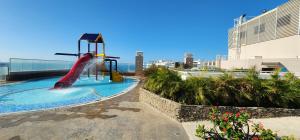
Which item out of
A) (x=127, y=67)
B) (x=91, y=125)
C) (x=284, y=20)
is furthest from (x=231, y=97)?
(x=284, y=20)

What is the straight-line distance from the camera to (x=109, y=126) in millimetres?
5207

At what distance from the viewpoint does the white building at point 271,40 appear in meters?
19.4

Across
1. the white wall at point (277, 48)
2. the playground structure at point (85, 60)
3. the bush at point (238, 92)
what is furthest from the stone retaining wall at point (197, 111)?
the white wall at point (277, 48)

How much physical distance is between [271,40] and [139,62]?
68.0ft

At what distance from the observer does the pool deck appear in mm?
4523

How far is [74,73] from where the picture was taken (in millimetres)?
14969

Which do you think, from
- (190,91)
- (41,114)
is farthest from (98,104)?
(190,91)

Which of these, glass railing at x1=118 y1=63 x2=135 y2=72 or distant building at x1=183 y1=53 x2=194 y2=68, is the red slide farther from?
distant building at x1=183 y1=53 x2=194 y2=68

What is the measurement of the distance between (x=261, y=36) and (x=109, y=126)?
29.4m

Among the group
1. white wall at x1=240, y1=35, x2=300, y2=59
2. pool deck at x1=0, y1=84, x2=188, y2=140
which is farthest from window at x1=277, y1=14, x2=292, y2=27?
pool deck at x1=0, y1=84, x2=188, y2=140

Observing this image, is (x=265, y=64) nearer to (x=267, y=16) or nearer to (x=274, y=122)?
(x=267, y=16)

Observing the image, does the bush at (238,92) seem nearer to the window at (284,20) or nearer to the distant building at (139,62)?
the distant building at (139,62)

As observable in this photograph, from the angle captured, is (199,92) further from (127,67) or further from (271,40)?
(271,40)

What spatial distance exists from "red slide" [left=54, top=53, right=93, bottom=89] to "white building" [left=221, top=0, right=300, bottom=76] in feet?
70.8
